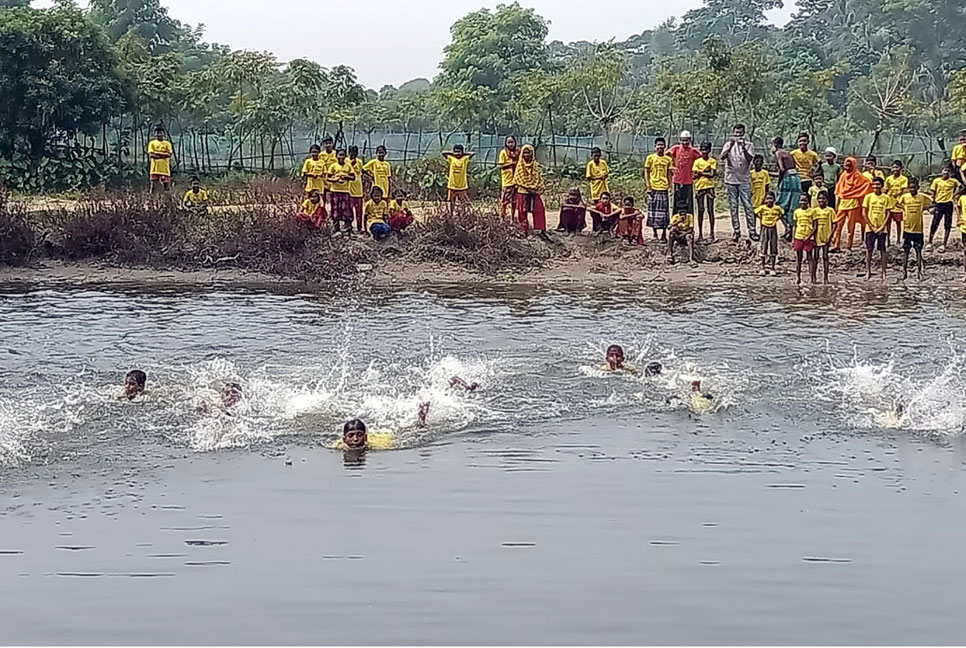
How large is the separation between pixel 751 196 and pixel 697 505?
40.7 feet

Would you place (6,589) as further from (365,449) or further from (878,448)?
(878,448)

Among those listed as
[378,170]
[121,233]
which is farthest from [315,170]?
[121,233]

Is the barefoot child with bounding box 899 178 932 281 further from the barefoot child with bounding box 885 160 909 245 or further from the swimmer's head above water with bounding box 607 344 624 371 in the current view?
the swimmer's head above water with bounding box 607 344 624 371

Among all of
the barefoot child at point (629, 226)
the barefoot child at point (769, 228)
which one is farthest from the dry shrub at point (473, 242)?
the barefoot child at point (769, 228)

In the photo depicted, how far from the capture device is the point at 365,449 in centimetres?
1150

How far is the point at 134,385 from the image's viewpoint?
13.1 m

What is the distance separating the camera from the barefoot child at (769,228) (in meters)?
20.8

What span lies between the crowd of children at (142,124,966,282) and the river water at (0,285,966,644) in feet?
9.44

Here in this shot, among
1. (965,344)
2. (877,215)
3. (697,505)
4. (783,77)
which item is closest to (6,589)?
(697,505)

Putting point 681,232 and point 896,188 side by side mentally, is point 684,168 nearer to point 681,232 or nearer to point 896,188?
point 681,232

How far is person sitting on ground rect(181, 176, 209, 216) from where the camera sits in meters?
23.3

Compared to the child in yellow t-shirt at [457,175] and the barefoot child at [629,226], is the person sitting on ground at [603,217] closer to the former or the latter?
the barefoot child at [629,226]

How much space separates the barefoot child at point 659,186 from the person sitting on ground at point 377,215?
14.8ft

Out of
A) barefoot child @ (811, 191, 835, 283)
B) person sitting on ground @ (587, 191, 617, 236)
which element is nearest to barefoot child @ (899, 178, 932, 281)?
barefoot child @ (811, 191, 835, 283)
